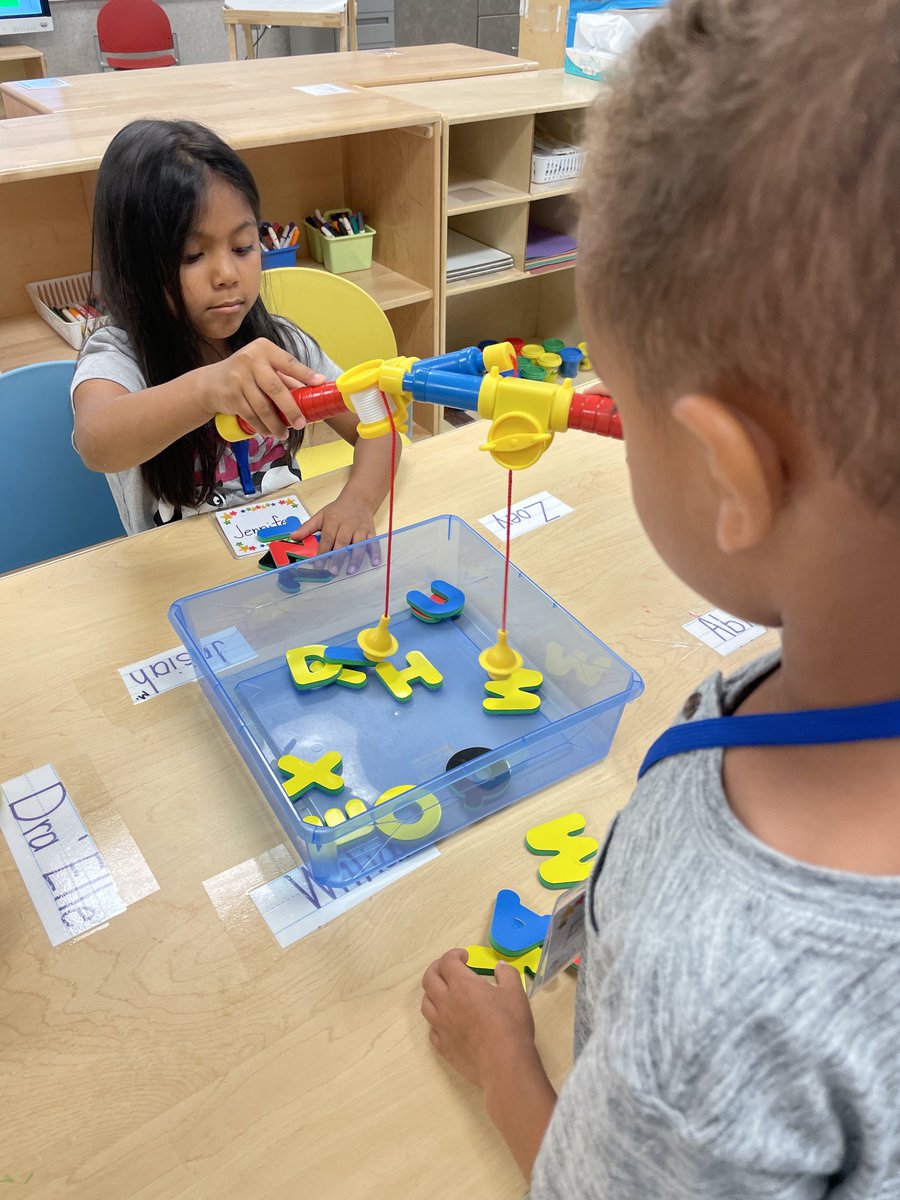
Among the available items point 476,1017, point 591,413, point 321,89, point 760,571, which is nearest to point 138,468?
point 591,413

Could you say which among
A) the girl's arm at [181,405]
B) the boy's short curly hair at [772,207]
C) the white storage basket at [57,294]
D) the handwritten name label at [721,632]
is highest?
the boy's short curly hair at [772,207]

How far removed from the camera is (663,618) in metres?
0.94

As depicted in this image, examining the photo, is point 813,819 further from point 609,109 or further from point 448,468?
point 448,468

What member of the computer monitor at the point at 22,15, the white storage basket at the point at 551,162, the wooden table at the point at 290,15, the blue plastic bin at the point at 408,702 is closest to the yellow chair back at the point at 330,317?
the blue plastic bin at the point at 408,702

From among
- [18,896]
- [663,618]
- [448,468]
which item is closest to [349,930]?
[18,896]

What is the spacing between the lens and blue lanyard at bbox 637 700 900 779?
0.34m

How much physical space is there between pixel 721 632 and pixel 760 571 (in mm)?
615

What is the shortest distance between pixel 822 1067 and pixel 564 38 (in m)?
2.62

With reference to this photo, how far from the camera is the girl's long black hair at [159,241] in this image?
1082mm

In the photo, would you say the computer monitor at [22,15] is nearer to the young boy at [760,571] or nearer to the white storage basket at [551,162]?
the white storage basket at [551,162]

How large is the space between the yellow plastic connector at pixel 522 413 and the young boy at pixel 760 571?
271 mm

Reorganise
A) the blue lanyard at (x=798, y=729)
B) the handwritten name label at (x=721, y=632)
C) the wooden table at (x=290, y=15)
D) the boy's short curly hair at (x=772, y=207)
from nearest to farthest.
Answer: the boy's short curly hair at (x=772, y=207)
the blue lanyard at (x=798, y=729)
the handwritten name label at (x=721, y=632)
the wooden table at (x=290, y=15)

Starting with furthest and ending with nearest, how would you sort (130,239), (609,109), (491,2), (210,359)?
(491,2) → (210,359) → (130,239) → (609,109)

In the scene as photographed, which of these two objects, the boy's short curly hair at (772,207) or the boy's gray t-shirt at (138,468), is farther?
the boy's gray t-shirt at (138,468)
